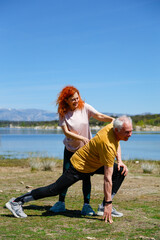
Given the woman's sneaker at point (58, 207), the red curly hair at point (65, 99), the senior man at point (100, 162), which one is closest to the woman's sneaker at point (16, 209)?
the senior man at point (100, 162)

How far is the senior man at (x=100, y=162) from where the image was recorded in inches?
171

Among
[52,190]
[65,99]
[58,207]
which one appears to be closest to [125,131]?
[65,99]

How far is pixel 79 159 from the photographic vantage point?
473cm

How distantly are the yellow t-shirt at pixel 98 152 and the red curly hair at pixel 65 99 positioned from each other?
695mm

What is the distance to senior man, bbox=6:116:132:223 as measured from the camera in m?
4.35

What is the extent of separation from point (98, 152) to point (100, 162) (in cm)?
19

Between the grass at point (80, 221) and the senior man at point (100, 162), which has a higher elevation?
the senior man at point (100, 162)

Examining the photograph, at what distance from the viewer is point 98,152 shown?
449 cm

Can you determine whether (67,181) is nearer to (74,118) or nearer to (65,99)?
(74,118)

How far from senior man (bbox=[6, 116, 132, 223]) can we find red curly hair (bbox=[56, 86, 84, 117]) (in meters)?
0.70

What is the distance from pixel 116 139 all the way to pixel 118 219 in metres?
1.28

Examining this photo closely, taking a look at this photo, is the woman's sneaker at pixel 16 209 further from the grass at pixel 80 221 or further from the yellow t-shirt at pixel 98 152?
the yellow t-shirt at pixel 98 152

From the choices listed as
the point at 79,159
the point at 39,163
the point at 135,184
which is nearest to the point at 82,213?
the point at 79,159

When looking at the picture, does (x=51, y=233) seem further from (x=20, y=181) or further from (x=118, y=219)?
(x=20, y=181)
